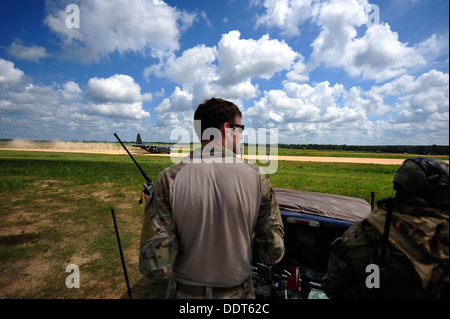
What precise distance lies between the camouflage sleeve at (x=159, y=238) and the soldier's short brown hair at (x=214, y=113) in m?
0.63

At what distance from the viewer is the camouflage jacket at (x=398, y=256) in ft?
4.76

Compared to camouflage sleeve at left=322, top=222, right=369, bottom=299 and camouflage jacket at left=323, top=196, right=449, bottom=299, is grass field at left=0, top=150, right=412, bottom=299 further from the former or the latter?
camouflage jacket at left=323, top=196, right=449, bottom=299

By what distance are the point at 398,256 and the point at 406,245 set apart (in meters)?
0.11

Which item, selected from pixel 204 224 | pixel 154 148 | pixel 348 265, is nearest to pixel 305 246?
pixel 348 265

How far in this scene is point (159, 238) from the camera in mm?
1548

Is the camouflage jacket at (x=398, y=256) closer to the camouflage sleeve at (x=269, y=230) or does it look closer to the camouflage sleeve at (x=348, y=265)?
A: the camouflage sleeve at (x=348, y=265)

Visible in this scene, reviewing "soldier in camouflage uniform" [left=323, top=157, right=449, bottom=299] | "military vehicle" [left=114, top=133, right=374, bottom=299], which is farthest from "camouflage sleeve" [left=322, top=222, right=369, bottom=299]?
"military vehicle" [left=114, top=133, right=374, bottom=299]

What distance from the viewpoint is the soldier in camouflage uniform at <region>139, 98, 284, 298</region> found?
1529 mm

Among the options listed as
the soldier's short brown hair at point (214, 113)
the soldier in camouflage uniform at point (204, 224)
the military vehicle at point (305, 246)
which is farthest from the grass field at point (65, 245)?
the soldier's short brown hair at point (214, 113)

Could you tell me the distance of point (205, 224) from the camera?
1544mm

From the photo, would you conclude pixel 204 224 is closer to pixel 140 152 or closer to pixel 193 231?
pixel 193 231
